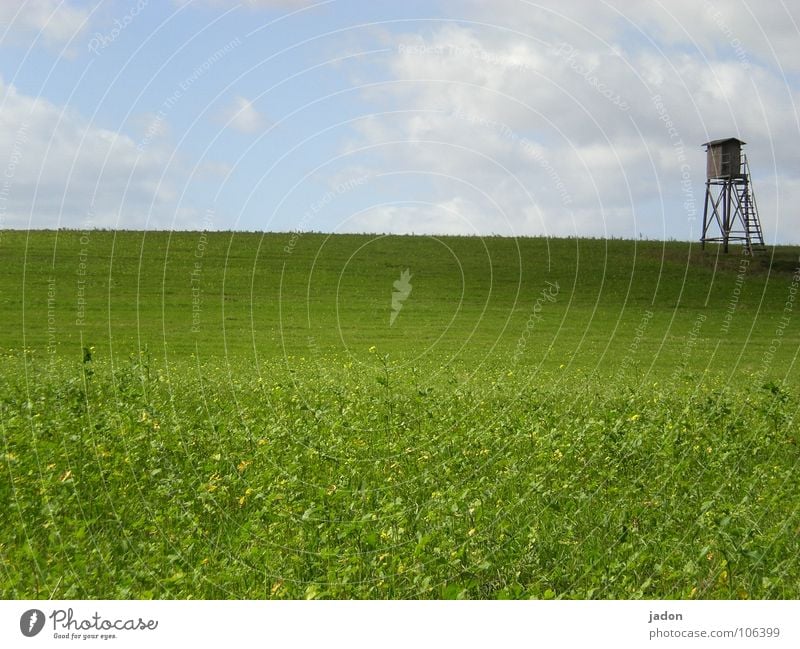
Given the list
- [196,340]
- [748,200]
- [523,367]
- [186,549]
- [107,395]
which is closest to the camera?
Answer: [186,549]

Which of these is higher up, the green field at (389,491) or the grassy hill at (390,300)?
the grassy hill at (390,300)

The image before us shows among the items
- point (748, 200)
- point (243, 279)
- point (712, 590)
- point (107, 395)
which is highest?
point (748, 200)

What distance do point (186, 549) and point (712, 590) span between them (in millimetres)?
4383

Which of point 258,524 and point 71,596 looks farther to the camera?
point 258,524

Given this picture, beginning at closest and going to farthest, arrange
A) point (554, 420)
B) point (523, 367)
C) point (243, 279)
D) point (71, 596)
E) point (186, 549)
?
point (71, 596), point (186, 549), point (554, 420), point (523, 367), point (243, 279)

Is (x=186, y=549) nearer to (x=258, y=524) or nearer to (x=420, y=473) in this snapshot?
(x=258, y=524)

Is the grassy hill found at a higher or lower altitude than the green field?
higher

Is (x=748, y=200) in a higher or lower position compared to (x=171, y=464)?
higher

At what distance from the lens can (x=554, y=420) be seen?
1363 centimetres

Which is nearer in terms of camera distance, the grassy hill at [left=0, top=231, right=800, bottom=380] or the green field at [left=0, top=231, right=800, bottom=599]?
the green field at [left=0, top=231, right=800, bottom=599]

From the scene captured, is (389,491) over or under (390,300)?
under

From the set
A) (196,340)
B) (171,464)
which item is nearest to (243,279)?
(196,340)

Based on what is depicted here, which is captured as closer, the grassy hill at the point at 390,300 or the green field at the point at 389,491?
the green field at the point at 389,491

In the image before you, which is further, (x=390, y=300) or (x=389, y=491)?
(x=390, y=300)
